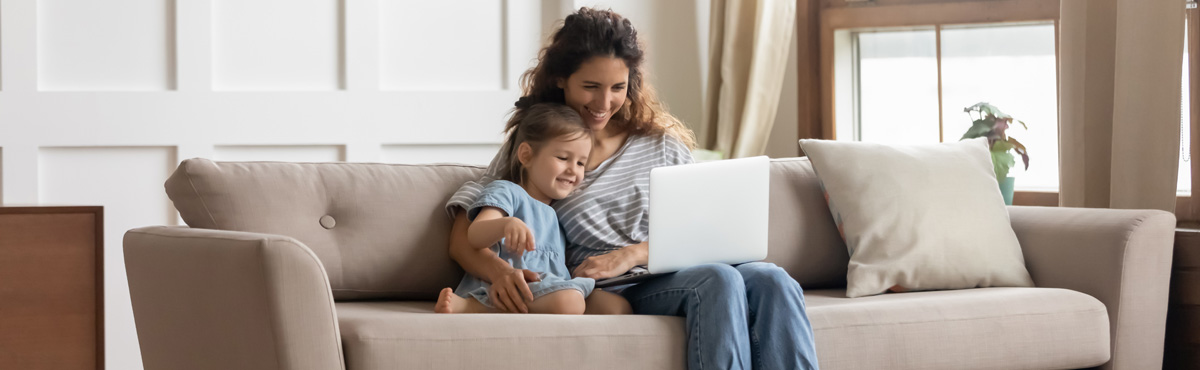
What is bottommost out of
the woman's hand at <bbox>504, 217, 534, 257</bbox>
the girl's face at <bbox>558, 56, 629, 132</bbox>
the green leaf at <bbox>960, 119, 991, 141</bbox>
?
the woman's hand at <bbox>504, 217, 534, 257</bbox>

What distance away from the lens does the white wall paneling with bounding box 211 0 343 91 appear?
2.98 meters

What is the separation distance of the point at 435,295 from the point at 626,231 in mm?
378

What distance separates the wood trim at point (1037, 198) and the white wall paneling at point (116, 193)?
2.36 m

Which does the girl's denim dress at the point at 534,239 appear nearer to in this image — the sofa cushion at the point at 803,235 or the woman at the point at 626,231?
the woman at the point at 626,231

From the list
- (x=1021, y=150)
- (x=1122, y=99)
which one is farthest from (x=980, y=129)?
(x=1122, y=99)

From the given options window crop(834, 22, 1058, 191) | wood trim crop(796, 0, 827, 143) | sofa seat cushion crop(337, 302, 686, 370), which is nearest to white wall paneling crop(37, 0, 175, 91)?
sofa seat cushion crop(337, 302, 686, 370)

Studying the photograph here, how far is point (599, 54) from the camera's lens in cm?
209

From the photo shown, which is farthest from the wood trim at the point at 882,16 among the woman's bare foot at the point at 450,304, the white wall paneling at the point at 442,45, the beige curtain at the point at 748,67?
the woman's bare foot at the point at 450,304

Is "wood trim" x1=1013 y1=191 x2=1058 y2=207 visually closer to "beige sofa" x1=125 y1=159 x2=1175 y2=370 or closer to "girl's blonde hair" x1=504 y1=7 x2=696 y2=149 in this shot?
"beige sofa" x1=125 y1=159 x2=1175 y2=370

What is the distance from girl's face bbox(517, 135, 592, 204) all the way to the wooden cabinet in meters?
1.03

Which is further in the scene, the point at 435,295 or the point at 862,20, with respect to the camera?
the point at 862,20

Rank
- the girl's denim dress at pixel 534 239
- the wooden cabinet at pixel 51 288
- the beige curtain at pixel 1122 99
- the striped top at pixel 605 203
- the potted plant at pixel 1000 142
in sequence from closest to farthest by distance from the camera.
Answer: the girl's denim dress at pixel 534 239 → the striped top at pixel 605 203 → the wooden cabinet at pixel 51 288 → the beige curtain at pixel 1122 99 → the potted plant at pixel 1000 142

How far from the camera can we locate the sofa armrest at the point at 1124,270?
6.91ft

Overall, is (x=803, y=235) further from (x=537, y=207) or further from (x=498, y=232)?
(x=498, y=232)
